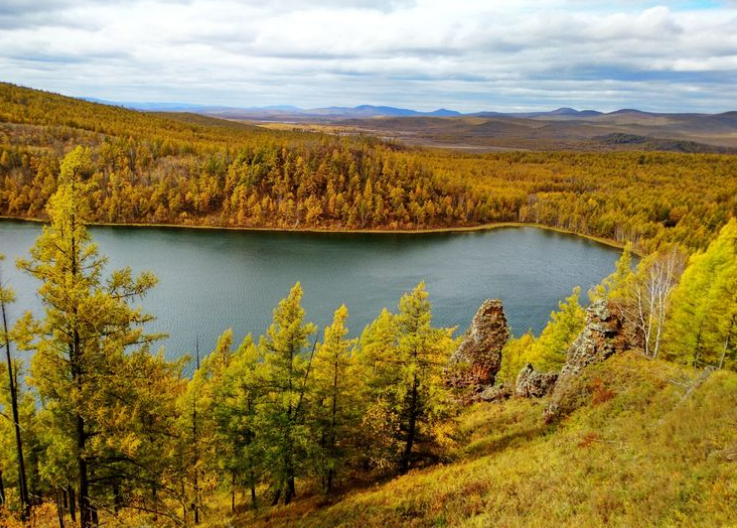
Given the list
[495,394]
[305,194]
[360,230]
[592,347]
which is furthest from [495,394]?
[305,194]

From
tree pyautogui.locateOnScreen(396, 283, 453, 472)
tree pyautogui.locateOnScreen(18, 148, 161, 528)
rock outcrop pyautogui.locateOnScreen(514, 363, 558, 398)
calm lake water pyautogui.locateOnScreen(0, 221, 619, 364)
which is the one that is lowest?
calm lake water pyautogui.locateOnScreen(0, 221, 619, 364)

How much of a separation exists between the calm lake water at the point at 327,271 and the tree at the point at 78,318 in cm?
4606

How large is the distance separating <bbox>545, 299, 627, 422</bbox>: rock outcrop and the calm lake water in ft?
132

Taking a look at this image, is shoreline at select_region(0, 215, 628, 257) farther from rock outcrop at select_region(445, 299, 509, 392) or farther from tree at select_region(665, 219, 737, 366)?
rock outcrop at select_region(445, 299, 509, 392)

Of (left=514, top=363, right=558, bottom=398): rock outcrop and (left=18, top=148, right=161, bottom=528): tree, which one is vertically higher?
(left=18, top=148, right=161, bottom=528): tree

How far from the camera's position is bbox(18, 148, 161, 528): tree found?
13.9 metres

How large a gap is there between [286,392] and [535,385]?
1753 centimetres

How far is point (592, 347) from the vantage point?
92.7 ft

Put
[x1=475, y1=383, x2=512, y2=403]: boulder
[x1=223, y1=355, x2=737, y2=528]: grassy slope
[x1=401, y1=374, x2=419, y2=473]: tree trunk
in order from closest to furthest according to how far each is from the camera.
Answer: [x1=223, y1=355, x2=737, y2=528]: grassy slope, [x1=401, y1=374, x2=419, y2=473]: tree trunk, [x1=475, y1=383, x2=512, y2=403]: boulder

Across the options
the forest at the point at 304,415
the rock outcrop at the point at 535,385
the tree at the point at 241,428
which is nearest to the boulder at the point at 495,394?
the rock outcrop at the point at 535,385

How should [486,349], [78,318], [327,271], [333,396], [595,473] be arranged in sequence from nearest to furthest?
1. [78,318]
2. [595,473]
3. [333,396]
4. [486,349]
5. [327,271]

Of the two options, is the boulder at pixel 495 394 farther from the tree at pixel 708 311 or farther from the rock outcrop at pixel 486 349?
the tree at pixel 708 311

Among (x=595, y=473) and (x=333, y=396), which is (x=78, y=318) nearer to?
(x=333, y=396)

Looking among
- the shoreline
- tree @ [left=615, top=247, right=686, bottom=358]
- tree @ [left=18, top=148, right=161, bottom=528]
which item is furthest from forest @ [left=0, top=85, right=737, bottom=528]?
the shoreline
